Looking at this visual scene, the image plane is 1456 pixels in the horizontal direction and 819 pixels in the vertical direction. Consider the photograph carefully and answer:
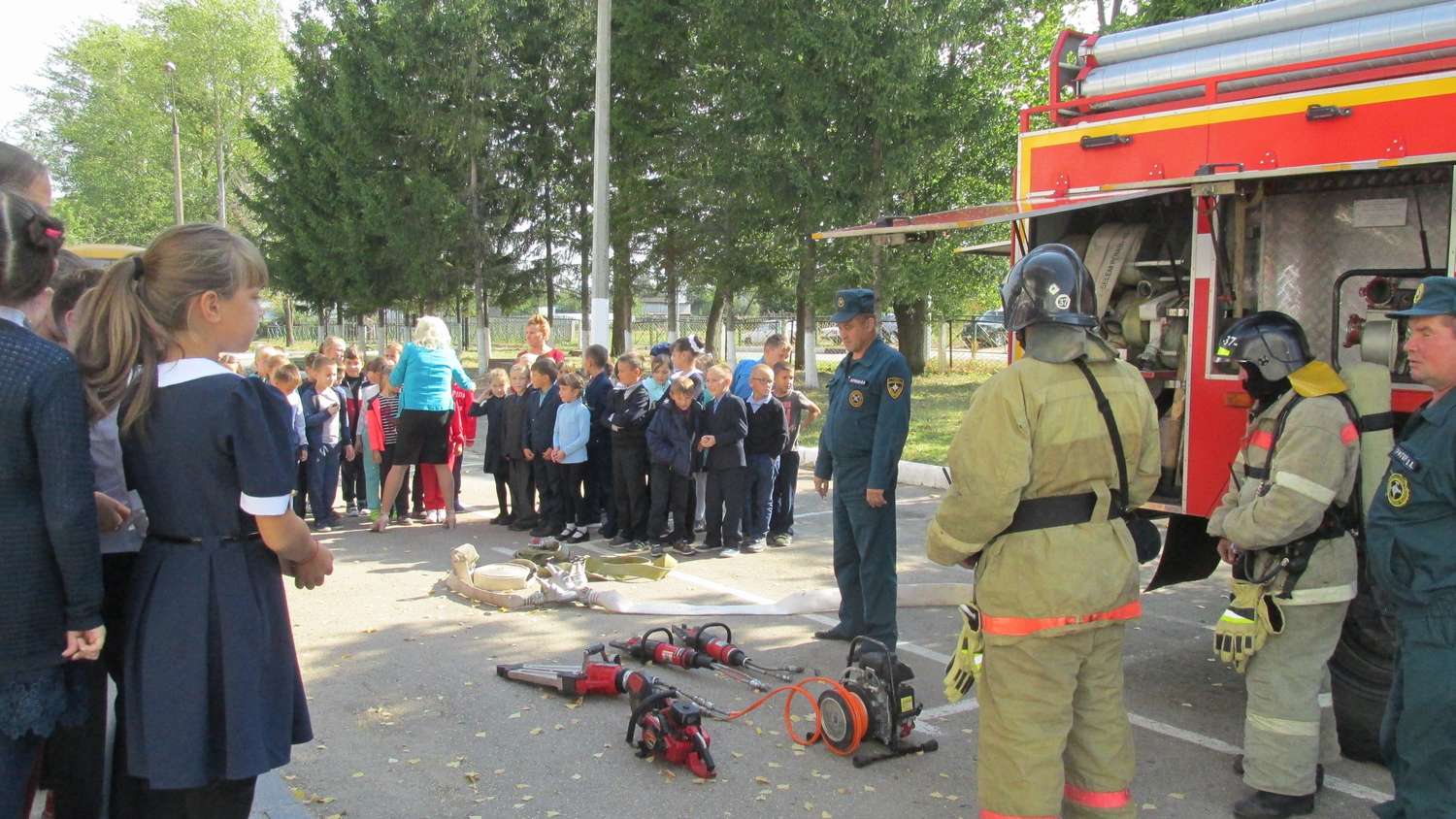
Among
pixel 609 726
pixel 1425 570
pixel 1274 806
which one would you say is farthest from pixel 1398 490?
pixel 609 726

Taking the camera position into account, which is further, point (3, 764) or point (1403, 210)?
point (1403, 210)

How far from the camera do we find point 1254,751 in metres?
4.21

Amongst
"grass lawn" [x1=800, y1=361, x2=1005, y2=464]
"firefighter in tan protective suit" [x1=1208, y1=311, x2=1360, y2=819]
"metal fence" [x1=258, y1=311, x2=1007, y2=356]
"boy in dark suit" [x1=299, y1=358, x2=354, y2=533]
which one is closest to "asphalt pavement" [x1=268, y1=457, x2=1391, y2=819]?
"firefighter in tan protective suit" [x1=1208, y1=311, x2=1360, y2=819]

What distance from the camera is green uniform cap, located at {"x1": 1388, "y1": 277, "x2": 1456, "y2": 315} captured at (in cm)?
346

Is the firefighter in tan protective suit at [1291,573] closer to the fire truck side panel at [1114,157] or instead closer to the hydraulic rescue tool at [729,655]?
the fire truck side panel at [1114,157]

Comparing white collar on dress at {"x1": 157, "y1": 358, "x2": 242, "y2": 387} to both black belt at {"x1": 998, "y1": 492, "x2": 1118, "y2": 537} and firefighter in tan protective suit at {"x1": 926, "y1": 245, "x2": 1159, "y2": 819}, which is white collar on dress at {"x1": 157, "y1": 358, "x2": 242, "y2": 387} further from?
black belt at {"x1": 998, "y1": 492, "x2": 1118, "y2": 537}

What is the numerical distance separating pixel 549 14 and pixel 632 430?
22.7 metres

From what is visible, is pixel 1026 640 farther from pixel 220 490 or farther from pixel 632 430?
pixel 632 430

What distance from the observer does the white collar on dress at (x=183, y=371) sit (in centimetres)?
273

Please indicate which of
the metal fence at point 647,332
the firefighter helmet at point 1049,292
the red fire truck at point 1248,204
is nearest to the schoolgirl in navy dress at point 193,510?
the firefighter helmet at point 1049,292

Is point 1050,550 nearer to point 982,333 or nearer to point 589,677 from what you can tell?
point 589,677

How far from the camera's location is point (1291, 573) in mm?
4184

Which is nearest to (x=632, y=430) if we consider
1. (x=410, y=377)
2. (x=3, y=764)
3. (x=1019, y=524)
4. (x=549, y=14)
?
(x=410, y=377)

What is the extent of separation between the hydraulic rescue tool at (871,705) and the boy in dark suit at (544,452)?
522 centimetres
